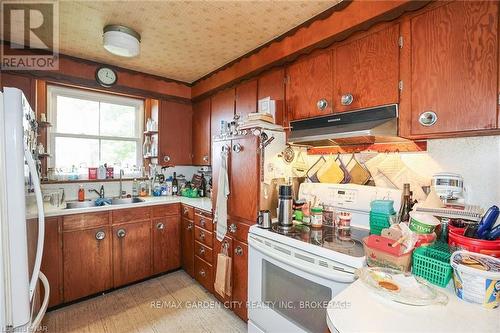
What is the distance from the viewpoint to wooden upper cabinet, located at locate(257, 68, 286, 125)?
2.04 m

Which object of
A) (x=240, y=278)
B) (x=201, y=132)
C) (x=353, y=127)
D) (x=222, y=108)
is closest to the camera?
(x=353, y=127)

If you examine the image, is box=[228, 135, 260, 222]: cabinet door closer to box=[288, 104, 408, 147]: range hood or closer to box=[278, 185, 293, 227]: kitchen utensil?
box=[278, 185, 293, 227]: kitchen utensil

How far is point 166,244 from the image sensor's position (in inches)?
108

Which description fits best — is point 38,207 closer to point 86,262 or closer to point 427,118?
point 86,262

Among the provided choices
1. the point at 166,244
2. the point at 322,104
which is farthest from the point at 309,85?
the point at 166,244

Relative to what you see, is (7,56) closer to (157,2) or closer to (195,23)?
(157,2)

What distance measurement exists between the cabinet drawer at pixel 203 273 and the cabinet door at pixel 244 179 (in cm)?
72

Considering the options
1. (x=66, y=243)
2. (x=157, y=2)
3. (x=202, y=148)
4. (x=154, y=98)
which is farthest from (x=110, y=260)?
(x=157, y=2)

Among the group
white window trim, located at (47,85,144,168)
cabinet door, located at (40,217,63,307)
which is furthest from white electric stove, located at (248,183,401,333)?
white window trim, located at (47,85,144,168)

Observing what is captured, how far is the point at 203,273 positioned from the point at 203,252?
0.72ft

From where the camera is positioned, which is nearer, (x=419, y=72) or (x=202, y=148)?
(x=419, y=72)

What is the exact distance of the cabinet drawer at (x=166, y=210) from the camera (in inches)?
105

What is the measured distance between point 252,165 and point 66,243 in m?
1.89

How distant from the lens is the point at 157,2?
5.27ft
